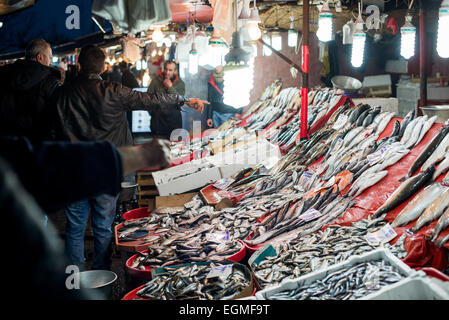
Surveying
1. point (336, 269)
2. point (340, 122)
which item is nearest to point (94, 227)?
point (336, 269)

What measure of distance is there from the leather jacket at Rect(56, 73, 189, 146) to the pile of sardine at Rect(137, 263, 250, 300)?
5.54 feet

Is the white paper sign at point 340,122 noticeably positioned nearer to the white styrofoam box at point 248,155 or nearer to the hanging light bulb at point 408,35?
the white styrofoam box at point 248,155

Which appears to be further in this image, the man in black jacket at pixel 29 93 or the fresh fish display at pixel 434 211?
the man in black jacket at pixel 29 93

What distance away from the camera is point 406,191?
3.85 meters

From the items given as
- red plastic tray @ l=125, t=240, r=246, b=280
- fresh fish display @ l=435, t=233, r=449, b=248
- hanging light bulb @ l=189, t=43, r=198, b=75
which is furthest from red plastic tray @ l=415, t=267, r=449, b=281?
hanging light bulb @ l=189, t=43, r=198, b=75

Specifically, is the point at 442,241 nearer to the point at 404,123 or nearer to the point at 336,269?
the point at 336,269

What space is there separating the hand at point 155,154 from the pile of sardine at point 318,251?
1.60 meters

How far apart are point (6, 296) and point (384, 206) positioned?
331cm

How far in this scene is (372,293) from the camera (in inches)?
100

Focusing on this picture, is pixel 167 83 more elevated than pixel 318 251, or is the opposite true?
pixel 167 83

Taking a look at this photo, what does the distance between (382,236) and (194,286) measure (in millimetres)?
1562

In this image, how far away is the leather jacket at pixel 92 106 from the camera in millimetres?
4191

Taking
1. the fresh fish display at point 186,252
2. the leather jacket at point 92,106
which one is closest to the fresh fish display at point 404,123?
the fresh fish display at point 186,252

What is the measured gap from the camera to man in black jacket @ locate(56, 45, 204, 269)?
419 centimetres
